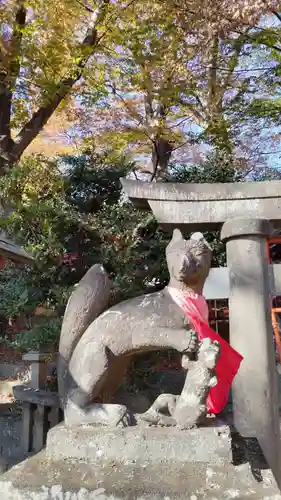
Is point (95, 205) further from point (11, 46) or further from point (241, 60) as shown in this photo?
point (241, 60)

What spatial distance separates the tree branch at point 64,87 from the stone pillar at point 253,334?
183 inches

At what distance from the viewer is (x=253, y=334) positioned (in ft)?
11.6

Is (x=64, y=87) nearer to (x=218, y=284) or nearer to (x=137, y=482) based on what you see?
(x=218, y=284)

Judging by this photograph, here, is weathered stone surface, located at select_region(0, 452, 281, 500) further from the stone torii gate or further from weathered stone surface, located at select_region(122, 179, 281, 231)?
weathered stone surface, located at select_region(122, 179, 281, 231)

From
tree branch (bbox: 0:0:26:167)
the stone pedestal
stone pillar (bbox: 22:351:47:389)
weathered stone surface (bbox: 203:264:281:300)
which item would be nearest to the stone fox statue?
the stone pedestal

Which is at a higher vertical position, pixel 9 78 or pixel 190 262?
pixel 9 78

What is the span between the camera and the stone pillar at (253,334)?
3359mm

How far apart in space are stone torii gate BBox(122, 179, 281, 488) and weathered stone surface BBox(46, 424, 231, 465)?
1.68 metres

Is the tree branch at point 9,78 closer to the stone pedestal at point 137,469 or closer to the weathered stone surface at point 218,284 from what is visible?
the weathered stone surface at point 218,284

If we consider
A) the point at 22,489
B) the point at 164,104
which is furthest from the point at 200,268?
the point at 164,104

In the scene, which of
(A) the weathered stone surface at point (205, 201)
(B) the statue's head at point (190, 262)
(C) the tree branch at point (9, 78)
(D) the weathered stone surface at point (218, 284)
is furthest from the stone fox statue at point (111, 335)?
(C) the tree branch at point (9, 78)

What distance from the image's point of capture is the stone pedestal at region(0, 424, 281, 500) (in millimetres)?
1590

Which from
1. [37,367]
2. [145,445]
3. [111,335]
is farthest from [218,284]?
[145,445]

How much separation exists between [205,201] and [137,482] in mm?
2609
